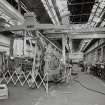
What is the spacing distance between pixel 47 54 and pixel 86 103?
3171 millimetres

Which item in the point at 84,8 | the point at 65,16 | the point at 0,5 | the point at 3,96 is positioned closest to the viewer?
the point at 0,5

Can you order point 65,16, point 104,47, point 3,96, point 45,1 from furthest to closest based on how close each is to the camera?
point 104,47
point 65,16
point 45,1
point 3,96

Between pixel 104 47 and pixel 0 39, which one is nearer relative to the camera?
pixel 0 39

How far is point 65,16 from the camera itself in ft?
23.4

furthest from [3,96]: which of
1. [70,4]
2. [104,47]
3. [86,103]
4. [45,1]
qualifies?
[104,47]

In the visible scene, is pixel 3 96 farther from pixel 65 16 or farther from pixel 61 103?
pixel 65 16

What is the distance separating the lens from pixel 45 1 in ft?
16.1

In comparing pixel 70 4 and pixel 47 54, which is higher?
pixel 70 4

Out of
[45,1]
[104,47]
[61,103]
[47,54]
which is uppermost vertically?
[45,1]

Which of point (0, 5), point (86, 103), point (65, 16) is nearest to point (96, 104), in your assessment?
point (86, 103)

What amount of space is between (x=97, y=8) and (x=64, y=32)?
2623 mm

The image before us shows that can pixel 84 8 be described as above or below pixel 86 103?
above

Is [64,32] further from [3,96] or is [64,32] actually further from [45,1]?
[3,96]

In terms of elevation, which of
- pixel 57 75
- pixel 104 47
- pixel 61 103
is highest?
pixel 104 47
